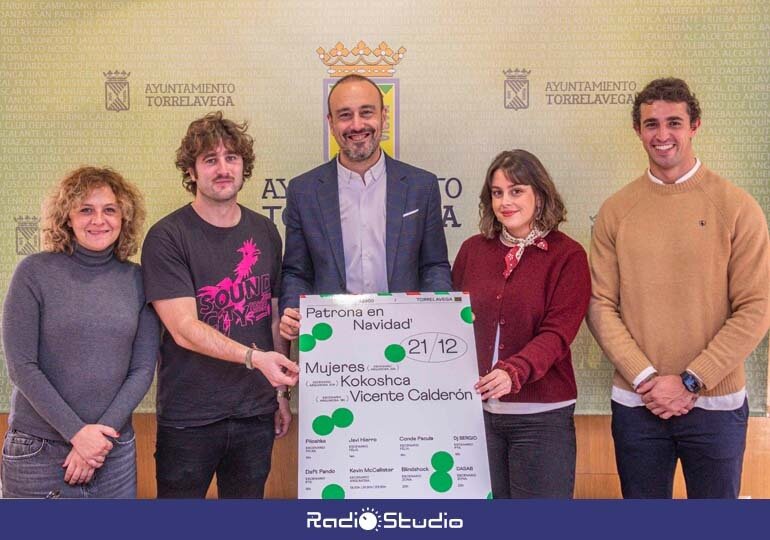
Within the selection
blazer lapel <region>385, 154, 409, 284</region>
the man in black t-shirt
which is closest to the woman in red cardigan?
blazer lapel <region>385, 154, 409, 284</region>

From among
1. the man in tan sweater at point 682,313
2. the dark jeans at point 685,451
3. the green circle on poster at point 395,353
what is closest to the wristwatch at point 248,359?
the green circle on poster at point 395,353

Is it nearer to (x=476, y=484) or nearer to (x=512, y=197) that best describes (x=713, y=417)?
(x=476, y=484)

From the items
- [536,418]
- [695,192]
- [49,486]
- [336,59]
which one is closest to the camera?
[49,486]

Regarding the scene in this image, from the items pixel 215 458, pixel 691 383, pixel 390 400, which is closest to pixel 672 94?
pixel 691 383

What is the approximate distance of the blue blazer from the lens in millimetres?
2525

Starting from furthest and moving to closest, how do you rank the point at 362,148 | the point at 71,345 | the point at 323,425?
the point at 362,148
the point at 323,425
the point at 71,345

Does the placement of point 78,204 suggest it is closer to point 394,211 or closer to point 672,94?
point 394,211

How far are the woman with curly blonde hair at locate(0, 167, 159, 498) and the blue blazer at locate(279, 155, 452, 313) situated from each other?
Answer: 0.59 metres

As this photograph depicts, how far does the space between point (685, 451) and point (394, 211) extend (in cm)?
138

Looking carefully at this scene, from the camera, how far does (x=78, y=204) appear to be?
86.5 inches

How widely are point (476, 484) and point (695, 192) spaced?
1322 millimetres

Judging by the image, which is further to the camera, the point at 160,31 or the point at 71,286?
the point at 160,31

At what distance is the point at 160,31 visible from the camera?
2992mm

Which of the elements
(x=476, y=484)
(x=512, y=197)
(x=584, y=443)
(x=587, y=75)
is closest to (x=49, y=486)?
(x=476, y=484)
